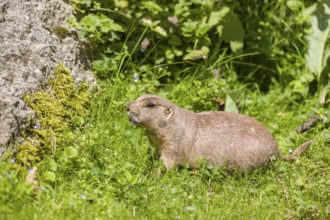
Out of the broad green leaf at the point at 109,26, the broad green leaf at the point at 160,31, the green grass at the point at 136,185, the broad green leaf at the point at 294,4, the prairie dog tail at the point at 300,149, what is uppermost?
the broad green leaf at the point at 294,4

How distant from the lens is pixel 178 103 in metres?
6.12

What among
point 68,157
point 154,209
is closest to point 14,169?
point 68,157

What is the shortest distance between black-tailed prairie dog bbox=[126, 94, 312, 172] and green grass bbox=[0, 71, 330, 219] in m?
0.10

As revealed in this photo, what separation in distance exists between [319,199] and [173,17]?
105 inches

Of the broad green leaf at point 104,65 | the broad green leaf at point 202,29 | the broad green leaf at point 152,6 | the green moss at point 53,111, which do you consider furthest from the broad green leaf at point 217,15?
the green moss at point 53,111

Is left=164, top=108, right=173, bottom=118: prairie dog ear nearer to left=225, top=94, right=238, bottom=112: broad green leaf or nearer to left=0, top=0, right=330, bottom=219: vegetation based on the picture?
left=0, top=0, right=330, bottom=219: vegetation

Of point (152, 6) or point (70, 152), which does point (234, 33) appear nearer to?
point (152, 6)

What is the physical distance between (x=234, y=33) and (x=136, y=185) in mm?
2704

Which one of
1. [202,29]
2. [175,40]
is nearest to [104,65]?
[175,40]

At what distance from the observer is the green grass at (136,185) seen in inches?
163

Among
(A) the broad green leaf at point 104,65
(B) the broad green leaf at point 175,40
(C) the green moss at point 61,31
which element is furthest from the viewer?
(B) the broad green leaf at point 175,40

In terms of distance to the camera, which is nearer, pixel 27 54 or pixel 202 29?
pixel 27 54

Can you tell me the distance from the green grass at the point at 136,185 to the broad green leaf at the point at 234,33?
54.1 inches

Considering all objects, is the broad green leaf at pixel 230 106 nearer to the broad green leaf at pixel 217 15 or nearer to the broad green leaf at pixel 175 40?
the broad green leaf at pixel 175 40
